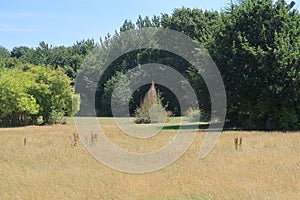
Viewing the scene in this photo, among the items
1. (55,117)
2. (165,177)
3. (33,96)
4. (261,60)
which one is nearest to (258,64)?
(261,60)

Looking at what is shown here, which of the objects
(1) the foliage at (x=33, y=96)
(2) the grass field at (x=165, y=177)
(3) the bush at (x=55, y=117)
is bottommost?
(2) the grass field at (x=165, y=177)

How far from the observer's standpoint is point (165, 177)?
11016mm

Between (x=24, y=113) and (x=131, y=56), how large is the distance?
24767 mm

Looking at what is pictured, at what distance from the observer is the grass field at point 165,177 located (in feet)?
29.8

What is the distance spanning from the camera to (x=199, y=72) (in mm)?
31031

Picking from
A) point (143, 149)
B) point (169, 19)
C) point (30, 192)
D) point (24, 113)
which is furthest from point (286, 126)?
point (169, 19)

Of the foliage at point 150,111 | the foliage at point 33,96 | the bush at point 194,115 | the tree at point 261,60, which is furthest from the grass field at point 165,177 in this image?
the foliage at point 150,111

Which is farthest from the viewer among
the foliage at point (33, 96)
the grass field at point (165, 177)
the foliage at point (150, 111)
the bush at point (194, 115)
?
the foliage at point (150, 111)

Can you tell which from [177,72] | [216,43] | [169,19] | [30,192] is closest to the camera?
[30,192]

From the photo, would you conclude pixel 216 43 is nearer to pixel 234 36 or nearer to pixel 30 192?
pixel 234 36

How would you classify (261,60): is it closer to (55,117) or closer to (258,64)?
(258,64)

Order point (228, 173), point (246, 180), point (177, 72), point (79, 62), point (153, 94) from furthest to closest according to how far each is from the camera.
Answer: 1. point (79, 62)
2. point (177, 72)
3. point (153, 94)
4. point (228, 173)
5. point (246, 180)

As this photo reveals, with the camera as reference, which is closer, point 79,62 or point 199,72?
point 199,72

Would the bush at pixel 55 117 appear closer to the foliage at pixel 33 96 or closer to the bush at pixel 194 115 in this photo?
the foliage at pixel 33 96
